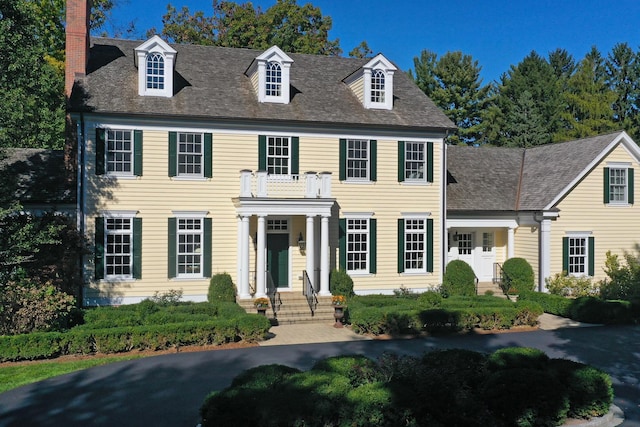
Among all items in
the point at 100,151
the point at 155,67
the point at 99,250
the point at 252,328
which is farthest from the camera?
the point at 155,67

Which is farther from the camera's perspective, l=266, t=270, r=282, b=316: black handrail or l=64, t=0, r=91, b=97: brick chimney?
l=64, t=0, r=91, b=97: brick chimney

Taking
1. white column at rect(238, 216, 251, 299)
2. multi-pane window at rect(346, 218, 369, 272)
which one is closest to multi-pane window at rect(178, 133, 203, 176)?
white column at rect(238, 216, 251, 299)

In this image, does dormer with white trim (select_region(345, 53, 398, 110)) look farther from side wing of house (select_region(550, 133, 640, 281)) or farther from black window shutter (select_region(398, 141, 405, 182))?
side wing of house (select_region(550, 133, 640, 281))

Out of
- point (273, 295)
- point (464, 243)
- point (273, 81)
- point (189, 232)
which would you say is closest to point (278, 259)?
point (273, 295)

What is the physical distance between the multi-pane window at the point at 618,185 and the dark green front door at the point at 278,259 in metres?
15.4

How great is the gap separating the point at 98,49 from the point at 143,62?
3.95 meters

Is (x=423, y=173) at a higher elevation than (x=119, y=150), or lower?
lower

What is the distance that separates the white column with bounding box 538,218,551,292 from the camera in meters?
25.5

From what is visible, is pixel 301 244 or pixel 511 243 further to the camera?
pixel 511 243

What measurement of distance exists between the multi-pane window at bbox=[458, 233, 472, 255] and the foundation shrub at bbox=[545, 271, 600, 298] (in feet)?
13.1

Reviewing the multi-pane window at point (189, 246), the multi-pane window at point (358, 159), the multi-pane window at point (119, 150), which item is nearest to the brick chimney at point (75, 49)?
the multi-pane window at point (119, 150)

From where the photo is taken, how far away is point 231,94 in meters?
23.9

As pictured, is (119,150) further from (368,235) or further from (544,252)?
(544,252)

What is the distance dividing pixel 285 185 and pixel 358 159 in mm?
3632
